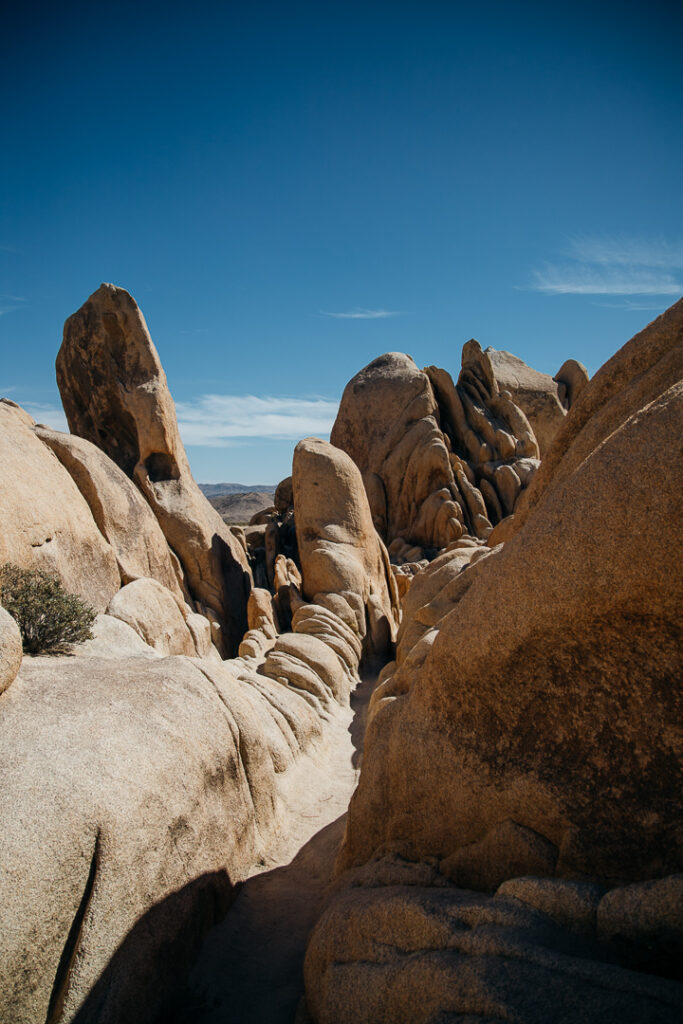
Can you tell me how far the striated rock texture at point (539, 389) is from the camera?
3178cm

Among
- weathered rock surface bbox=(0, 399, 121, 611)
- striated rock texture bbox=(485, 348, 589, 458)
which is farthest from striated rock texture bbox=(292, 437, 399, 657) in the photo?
striated rock texture bbox=(485, 348, 589, 458)

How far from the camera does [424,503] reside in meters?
23.3

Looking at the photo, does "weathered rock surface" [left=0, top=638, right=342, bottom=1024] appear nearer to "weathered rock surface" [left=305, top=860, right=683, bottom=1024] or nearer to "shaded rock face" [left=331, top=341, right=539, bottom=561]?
"weathered rock surface" [left=305, top=860, right=683, bottom=1024]

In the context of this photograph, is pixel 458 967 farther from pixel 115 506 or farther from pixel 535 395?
pixel 535 395

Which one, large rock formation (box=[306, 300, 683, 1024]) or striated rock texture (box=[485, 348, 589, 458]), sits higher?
striated rock texture (box=[485, 348, 589, 458])

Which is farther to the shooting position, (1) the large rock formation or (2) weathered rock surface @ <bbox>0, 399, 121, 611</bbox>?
(2) weathered rock surface @ <bbox>0, 399, 121, 611</bbox>

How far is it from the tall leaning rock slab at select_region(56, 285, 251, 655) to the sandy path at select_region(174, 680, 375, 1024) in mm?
6403

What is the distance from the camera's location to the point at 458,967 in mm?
2781

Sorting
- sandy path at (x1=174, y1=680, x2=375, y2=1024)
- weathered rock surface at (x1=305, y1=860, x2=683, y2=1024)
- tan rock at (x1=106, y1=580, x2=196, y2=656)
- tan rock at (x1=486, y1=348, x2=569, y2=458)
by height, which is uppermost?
tan rock at (x1=486, y1=348, x2=569, y2=458)

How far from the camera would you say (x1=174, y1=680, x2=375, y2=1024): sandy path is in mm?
4172

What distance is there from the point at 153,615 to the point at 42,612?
115 inches

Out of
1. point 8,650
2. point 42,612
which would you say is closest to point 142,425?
point 42,612

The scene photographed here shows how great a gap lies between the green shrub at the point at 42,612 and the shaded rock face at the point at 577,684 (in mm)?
3405

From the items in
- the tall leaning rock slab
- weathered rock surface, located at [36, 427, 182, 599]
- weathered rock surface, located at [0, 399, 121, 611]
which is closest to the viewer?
weathered rock surface, located at [0, 399, 121, 611]
